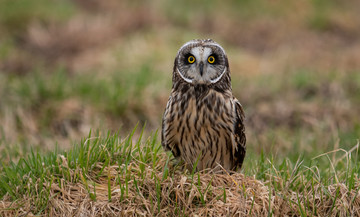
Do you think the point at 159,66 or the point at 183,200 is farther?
the point at 159,66

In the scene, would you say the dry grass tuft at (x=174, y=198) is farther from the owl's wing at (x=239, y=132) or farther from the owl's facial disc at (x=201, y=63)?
the owl's facial disc at (x=201, y=63)

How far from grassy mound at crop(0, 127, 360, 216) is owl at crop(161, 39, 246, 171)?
258 millimetres

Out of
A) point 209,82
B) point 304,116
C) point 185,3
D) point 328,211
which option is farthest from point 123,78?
point 185,3

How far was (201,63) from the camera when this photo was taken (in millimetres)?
3951

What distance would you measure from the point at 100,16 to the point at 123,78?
487cm

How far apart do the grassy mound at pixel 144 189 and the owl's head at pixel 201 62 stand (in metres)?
0.66

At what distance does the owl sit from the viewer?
13.1ft

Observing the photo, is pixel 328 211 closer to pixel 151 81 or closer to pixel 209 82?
pixel 209 82

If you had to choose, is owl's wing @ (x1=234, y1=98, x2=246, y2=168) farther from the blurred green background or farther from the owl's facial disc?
the blurred green background

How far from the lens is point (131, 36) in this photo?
1189cm

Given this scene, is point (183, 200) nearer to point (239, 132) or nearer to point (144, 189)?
point (144, 189)

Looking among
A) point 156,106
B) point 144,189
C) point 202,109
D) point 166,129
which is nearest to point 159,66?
point 156,106

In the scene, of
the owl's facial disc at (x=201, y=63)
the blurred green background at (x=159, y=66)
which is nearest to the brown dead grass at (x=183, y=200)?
the owl's facial disc at (x=201, y=63)

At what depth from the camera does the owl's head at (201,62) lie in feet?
13.0
